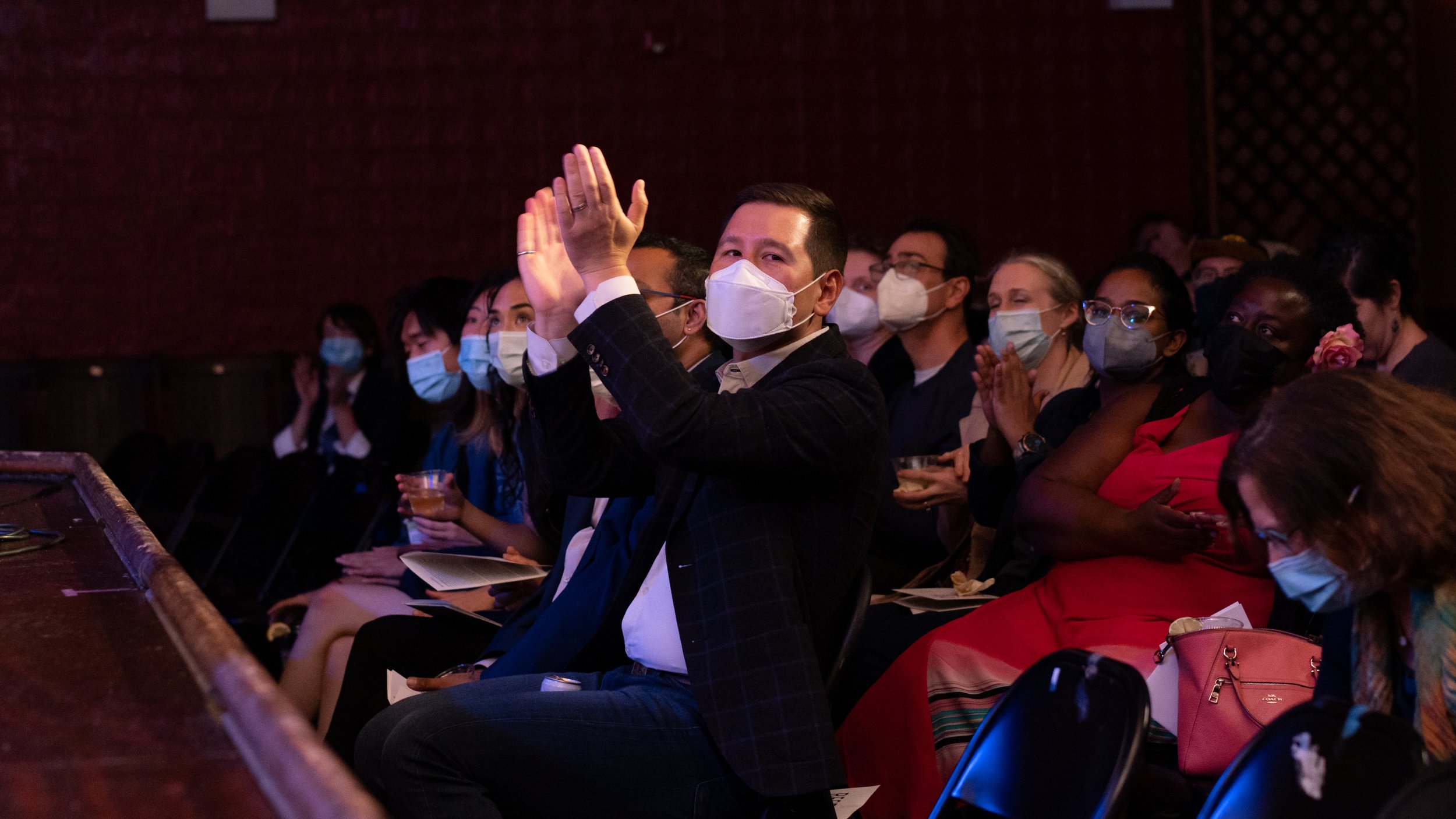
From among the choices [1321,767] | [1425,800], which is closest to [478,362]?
[1321,767]

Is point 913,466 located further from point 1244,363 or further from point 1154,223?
point 1154,223

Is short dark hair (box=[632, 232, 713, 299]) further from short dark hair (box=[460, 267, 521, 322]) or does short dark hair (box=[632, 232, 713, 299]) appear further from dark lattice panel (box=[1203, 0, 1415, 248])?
dark lattice panel (box=[1203, 0, 1415, 248])

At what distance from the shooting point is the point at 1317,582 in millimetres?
1322

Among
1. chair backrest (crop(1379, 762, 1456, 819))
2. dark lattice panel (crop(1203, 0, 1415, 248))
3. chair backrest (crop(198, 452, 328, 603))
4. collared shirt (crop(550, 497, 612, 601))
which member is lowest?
chair backrest (crop(198, 452, 328, 603))

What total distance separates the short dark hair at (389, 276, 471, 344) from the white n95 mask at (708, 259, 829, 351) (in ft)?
6.40

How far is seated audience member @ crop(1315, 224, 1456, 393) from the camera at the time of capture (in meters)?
2.90

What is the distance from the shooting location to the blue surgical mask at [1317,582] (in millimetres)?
1304

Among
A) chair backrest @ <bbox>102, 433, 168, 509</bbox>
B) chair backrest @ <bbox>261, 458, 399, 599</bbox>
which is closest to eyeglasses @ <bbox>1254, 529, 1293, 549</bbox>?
chair backrest @ <bbox>261, 458, 399, 599</bbox>

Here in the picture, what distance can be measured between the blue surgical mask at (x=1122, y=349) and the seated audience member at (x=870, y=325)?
931 millimetres

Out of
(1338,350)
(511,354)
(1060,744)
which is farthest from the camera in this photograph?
(511,354)

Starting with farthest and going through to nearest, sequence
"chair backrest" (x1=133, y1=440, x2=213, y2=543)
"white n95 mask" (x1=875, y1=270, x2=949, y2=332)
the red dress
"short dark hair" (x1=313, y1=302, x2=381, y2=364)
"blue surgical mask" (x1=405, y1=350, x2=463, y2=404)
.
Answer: "short dark hair" (x1=313, y1=302, x2=381, y2=364) → "chair backrest" (x1=133, y1=440, x2=213, y2=543) → "blue surgical mask" (x1=405, y1=350, x2=463, y2=404) → "white n95 mask" (x1=875, y1=270, x2=949, y2=332) → the red dress

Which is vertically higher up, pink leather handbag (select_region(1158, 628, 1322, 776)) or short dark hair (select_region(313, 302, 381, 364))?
short dark hair (select_region(313, 302, 381, 364))

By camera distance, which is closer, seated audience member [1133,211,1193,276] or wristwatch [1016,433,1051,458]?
wristwatch [1016,433,1051,458]

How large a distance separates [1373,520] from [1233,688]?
621 millimetres
